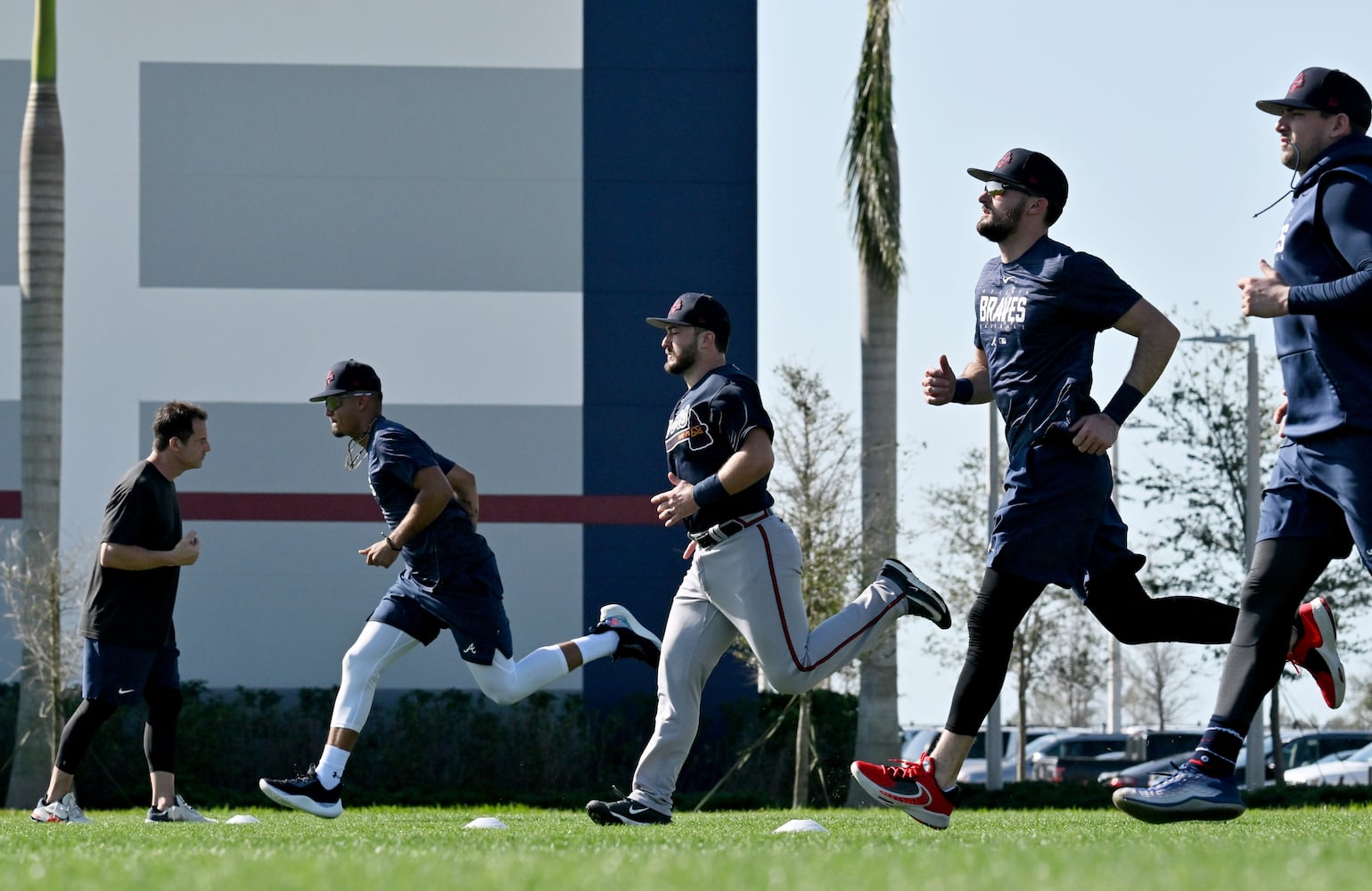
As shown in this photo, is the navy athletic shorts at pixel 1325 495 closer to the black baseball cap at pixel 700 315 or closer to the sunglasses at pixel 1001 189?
the sunglasses at pixel 1001 189

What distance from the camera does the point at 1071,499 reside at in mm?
6410

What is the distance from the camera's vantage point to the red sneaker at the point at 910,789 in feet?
21.1

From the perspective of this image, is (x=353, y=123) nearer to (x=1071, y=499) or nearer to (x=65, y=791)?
(x=65, y=791)

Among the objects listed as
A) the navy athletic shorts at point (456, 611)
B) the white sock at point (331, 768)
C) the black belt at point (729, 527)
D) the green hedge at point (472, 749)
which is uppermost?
the black belt at point (729, 527)

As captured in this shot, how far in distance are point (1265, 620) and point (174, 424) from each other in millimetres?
6002

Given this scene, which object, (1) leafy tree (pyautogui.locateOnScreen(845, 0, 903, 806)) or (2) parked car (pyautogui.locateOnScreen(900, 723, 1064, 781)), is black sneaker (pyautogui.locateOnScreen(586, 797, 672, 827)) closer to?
(1) leafy tree (pyautogui.locateOnScreen(845, 0, 903, 806))

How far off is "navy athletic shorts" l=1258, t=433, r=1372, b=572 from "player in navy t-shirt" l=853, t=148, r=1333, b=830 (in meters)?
0.59

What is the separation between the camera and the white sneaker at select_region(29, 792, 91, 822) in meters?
9.67

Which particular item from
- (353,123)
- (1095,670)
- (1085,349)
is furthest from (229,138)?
(1095,670)

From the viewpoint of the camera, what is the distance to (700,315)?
7562 mm

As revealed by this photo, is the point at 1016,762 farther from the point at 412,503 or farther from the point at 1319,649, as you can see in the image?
the point at 1319,649

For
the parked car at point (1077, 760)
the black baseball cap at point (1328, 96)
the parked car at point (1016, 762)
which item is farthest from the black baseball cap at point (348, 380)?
the parked car at point (1016, 762)

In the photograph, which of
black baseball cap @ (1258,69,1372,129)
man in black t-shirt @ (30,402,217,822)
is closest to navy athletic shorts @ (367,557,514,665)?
man in black t-shirt @ (30,402,217,822)

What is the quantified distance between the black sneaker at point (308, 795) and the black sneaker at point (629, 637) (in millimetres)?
1640
